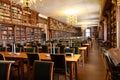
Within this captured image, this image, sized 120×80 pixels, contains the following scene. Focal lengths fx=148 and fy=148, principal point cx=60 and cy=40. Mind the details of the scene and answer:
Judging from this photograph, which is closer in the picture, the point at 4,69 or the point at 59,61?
the point at 4,69

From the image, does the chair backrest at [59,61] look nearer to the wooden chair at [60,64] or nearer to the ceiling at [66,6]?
the wooden chair at [60,64]

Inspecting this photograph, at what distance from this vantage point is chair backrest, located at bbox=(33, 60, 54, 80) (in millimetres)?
2219

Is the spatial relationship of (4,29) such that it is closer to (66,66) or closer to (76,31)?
(66,66)

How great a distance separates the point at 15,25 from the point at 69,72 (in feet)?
17.9

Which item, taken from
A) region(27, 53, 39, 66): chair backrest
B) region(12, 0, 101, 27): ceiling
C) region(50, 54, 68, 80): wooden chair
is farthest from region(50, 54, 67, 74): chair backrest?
region(12, 0, 101, 27): ceiling

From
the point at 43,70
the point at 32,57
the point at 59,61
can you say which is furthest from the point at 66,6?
the point at 43,70

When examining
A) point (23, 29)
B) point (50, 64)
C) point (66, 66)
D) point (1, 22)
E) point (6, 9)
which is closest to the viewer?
point (50, 64)

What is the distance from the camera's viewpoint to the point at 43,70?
2.28 metres

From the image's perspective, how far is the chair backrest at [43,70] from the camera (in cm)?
222

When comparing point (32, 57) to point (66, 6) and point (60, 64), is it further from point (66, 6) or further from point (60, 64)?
point (66, 6)

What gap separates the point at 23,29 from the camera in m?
9.13

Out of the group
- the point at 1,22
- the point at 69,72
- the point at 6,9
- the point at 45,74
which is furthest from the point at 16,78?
the point at 6,9

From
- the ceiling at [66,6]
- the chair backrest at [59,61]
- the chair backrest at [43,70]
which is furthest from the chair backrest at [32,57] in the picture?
the ceiling at [66,6]

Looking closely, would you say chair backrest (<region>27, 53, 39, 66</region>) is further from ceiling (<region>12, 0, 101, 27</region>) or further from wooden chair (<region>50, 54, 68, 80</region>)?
ceiling (<region>12, 0, 101, 27</region>)
